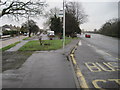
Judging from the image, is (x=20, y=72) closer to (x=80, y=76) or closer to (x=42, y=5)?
(x=80, y=76)

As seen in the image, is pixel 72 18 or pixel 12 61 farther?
pixel 72 18

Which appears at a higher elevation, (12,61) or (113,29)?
(113,29)

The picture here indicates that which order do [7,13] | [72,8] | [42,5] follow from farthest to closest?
[72,8] → [42,5] → [7,13]

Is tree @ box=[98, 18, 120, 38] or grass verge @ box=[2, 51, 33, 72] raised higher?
tree @ box=[98, 18, 120, 38]

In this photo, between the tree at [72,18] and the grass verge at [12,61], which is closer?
the grass verge at [12,61]

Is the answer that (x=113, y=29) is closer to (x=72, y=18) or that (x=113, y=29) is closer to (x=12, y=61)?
(x=72, y=18)

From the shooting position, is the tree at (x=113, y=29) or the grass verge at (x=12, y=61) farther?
the tree at (x=113, y=29)

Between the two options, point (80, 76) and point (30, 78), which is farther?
point (80, 76)

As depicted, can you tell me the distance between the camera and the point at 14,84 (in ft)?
13.6

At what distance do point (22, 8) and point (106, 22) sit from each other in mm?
67334

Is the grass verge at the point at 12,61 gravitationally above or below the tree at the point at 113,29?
below

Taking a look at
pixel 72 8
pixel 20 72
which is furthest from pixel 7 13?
pixel 72 8

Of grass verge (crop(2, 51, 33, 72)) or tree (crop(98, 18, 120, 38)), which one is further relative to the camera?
tree (crop(98, 18, 120, 38))

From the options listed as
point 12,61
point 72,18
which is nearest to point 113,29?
point 72,18
